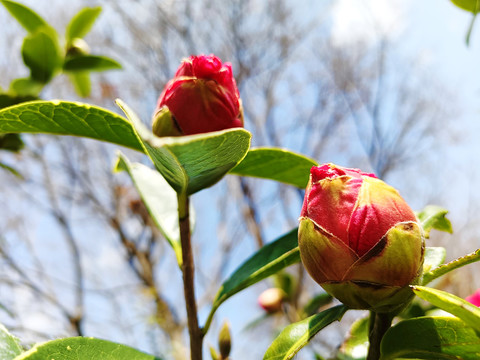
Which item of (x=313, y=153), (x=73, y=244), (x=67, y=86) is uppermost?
(x=67, y=86)

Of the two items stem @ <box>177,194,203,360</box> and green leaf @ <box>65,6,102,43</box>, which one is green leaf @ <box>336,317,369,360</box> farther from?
green leaf @ <box>65,6,102,43</box>

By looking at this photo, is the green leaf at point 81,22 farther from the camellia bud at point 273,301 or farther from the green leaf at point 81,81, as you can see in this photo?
the camellia bud at point 273,301

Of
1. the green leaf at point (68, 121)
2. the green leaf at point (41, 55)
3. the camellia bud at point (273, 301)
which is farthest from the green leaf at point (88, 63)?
the camellia bud at point (273, 301)

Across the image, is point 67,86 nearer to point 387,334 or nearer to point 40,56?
point 40,56

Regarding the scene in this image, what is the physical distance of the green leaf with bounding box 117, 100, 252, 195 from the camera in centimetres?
29

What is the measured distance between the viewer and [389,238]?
0.35 meters

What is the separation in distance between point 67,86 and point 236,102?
20.6ft

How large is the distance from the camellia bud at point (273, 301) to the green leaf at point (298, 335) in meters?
1.60

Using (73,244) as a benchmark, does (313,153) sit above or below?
above

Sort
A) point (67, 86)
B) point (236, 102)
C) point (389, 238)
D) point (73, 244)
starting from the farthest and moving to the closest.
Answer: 1. point (67, 86)
2. point (73, 244)
3. point (236, 102)
4. point (389, 238)

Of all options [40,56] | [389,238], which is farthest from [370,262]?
[40,56]

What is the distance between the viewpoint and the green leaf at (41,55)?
0.88 meters

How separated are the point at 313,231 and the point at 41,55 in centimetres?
80

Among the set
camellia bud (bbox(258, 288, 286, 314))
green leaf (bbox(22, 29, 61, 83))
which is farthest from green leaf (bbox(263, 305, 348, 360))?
camellia bud (bbox(258, 288, 286, 314))
